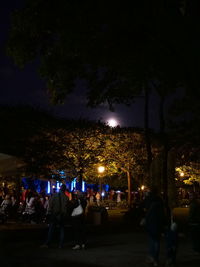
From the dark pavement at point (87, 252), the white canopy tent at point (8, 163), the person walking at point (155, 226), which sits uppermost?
the white canopy tent at point (8, 163)

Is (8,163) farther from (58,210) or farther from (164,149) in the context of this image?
(164,149)

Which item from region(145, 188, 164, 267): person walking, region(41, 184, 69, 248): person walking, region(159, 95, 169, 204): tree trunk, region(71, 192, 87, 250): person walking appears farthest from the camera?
region(159, 95, 169, 204): tree trunk

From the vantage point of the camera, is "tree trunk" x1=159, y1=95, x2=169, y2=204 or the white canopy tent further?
"tree trunk" x1=159, y1=95, x2=169, y2=204

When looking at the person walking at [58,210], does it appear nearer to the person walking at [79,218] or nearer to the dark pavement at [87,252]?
the person walking at [79,218]

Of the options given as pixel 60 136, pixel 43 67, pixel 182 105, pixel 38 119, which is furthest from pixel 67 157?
pixel 43 67

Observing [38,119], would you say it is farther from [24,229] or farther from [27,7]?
[27,7]

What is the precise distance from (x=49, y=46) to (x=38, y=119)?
1256 inches

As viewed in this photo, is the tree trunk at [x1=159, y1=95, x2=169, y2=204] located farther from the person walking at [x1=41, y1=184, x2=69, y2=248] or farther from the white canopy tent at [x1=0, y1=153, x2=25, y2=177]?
the person walking at [x1=41, y1=184, x2=69, y2=248]

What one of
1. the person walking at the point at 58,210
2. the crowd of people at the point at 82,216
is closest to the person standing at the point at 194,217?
the crowd of people at the point at 82,216

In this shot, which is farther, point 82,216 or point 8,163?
point 8,163

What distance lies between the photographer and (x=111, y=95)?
18.5 meters

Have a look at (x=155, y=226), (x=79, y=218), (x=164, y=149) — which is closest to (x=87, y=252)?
(x=79, y=218)

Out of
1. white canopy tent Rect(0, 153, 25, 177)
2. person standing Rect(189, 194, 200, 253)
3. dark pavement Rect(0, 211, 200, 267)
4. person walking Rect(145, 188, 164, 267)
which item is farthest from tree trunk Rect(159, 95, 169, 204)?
person walking Rect(145, 188, 164, 267)

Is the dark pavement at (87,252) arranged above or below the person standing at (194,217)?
below
